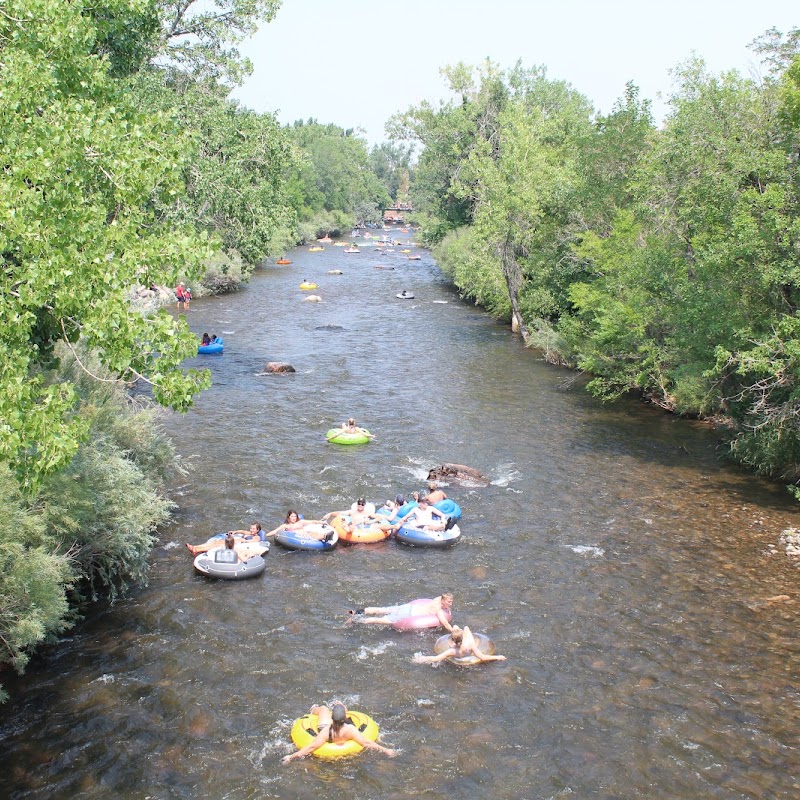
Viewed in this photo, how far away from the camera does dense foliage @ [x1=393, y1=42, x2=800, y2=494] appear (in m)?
17.6

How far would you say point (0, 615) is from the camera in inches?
419

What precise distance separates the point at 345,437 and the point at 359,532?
18.5 feet

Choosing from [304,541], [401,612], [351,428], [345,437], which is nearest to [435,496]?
[304,541]

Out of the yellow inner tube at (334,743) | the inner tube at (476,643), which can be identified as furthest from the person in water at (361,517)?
the yellow inner tube at (334,743)

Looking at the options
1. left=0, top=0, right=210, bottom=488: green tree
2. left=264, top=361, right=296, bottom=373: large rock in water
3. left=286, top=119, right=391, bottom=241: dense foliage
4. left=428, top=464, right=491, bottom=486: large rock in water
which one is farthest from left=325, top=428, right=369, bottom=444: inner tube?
left=286, top=119, right=391, bottom=241: dense foliage

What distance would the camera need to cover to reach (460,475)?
19.8m

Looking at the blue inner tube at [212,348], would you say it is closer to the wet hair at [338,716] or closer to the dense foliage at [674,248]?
the dense foliage at [674,248]

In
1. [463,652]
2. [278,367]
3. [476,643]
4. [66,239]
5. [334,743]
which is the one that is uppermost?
[66,239]

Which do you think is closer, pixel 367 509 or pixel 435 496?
pixel 367 509

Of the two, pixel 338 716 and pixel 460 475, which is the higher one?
pixel 460 475

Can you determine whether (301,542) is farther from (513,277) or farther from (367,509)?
(513,277)

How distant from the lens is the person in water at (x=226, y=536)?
1562 centimetres

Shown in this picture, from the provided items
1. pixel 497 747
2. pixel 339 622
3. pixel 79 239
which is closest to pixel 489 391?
pixel 339 622

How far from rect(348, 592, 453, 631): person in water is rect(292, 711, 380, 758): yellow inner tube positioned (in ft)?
8.32
